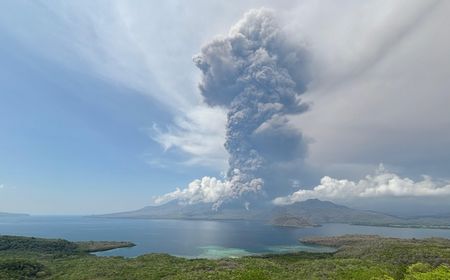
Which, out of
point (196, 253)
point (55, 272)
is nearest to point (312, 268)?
point (55, 272)

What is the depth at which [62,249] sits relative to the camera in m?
170

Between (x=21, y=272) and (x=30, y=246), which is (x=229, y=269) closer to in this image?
(x=21, y=272)

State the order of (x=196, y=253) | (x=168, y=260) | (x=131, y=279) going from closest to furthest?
1. (x=131, y=279)
2. (x=168, y=260)
3. (x=196, y=253)

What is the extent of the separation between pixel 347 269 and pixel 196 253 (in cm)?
12043

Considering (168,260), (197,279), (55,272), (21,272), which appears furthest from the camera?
(168,260)

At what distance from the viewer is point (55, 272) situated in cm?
10112

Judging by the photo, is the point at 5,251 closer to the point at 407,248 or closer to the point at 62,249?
the point at 62,249

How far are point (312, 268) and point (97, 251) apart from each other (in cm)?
14997

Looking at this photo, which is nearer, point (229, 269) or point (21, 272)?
point (229, 269)

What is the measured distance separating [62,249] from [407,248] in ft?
545

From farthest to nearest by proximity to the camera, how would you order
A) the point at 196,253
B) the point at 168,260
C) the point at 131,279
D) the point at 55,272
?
the point at 196,253 → the point at 168,260 → the point at 55,272 → the point at 131,279

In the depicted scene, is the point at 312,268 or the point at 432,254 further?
the point at 432,254

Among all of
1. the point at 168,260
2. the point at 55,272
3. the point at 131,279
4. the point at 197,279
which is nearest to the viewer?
the point at 197,279

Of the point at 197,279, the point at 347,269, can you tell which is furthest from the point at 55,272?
the point at 347,269
